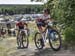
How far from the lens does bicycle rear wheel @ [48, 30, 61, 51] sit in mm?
9202

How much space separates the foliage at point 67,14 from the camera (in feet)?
36.8

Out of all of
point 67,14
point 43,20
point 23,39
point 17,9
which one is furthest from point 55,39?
point 17,9

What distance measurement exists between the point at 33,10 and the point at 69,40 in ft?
195

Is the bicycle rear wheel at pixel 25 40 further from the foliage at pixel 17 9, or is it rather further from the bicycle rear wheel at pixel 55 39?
the foliage at pixel 17 9

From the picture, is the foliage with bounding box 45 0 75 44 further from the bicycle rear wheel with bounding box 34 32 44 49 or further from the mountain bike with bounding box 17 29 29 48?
the mountain bike with bounding box 17 29 29 48

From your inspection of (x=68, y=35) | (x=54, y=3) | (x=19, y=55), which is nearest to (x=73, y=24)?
(x=68, y=35)

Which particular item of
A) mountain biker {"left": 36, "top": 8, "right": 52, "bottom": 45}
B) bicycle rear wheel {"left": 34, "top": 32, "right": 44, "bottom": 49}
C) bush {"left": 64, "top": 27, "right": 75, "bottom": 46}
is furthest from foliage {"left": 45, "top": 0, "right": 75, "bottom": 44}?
mountain biker {"left": 36, "top": 8, "right": 52, "bottom": 45}

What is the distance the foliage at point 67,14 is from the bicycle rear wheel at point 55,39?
5.92ft

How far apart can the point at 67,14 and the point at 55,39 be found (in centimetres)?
235

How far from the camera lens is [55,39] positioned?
928cm

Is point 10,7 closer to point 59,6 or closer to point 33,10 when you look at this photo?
point 33,10

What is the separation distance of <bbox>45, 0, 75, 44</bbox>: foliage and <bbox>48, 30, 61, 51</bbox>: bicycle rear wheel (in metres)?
1.80

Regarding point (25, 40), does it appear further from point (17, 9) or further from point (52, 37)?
point (17, 9)

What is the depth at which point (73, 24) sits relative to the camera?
37.9ft
